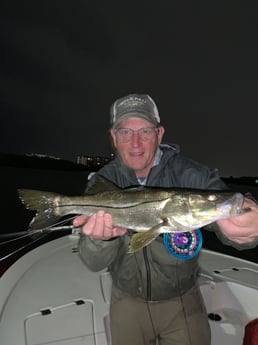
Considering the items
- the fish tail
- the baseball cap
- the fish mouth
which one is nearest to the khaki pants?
the fish tail

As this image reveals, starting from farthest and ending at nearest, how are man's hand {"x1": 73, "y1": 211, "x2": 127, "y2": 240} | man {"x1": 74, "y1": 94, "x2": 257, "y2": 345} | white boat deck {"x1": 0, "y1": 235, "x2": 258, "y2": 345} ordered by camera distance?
1. white boat deck {"x1": 0, "y1": 235, "x2": 258, "y2": 345}
2. man {"x1": 74, "y1": 94, "x2": 257, "y2": 345}
3. man's hand {"x1": 73, "y1": 211, "x2": 127, "y2": 240}

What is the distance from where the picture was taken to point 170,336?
11.5 feet

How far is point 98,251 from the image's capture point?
3396 mm

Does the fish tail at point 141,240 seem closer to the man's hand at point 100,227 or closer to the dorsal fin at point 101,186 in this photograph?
the man's hand at point 100,227

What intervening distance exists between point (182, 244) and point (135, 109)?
1760 mm

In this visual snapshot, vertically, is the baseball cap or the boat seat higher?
the baseball cap

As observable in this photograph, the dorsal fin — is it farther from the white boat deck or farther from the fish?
the white boat deck

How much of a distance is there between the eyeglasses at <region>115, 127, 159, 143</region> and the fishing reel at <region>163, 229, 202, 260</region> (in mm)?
1211

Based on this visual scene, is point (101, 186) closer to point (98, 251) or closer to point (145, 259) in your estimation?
point (98, 251)

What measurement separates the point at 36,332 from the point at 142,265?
5.89ft

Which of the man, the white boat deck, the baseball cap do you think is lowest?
the white boat deck

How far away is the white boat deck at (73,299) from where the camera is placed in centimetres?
390

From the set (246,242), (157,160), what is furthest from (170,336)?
(157,160)

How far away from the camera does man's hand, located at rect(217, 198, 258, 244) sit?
276 cm
